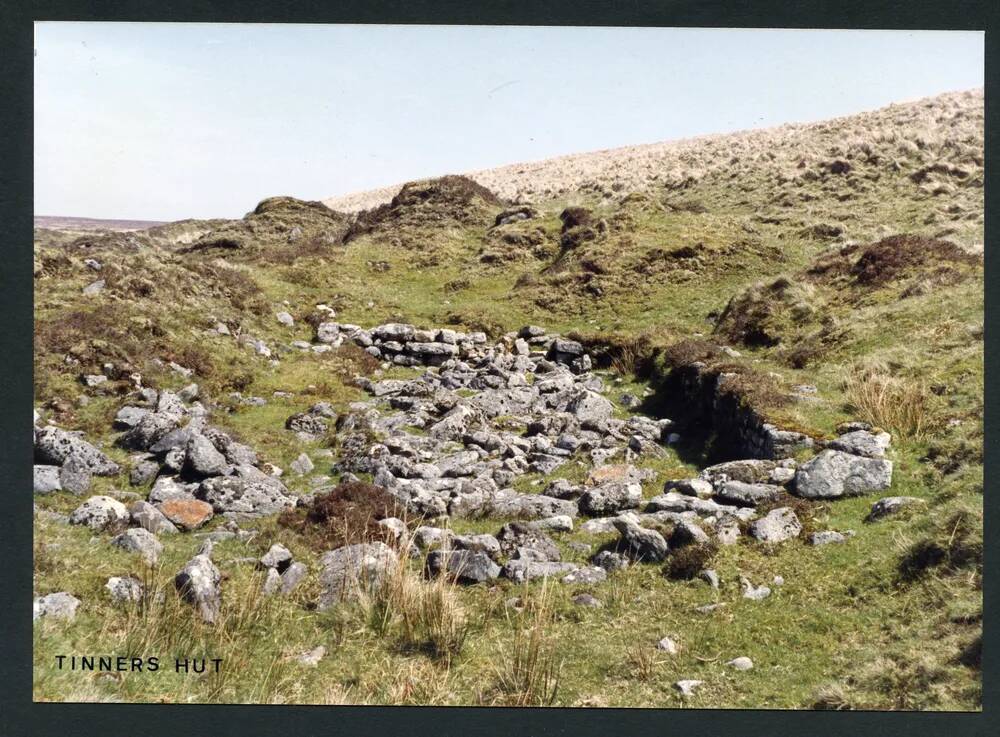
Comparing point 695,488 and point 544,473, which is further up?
point 695,488

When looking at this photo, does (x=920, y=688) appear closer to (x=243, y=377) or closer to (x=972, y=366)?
(x=972, y=366)

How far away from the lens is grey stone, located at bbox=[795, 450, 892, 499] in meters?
10.0

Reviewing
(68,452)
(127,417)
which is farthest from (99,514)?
(127,417)

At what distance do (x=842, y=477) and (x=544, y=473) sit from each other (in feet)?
18.8

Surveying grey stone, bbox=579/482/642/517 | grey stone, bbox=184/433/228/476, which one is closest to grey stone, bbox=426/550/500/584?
grey stone, bbox=579/482/642/517

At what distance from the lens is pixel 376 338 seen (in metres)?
26.0

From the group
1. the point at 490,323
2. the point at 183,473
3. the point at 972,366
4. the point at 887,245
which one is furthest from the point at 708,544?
the point at 490,323

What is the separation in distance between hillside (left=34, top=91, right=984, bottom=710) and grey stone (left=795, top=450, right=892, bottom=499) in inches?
1.8

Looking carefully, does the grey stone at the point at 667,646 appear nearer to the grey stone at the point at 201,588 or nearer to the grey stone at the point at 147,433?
the grey stone at the point at 201,588

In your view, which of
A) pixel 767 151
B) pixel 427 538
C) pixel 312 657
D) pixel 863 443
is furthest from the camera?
pixel 767 151

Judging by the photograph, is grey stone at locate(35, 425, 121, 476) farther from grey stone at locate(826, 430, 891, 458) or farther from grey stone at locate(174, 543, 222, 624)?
grey stone at locate(826, 430, 891, 458)

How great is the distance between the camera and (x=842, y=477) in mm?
10203

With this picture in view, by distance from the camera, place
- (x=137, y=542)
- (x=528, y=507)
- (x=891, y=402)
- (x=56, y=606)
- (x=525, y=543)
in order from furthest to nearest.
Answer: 1. (x=891, y=402)
2. (x=528, y=507)
3. (x=525, y=543)
4. (x=137, y=542)
5. (x=56, y=606)

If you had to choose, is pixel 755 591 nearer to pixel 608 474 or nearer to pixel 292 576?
pixel 608 474
